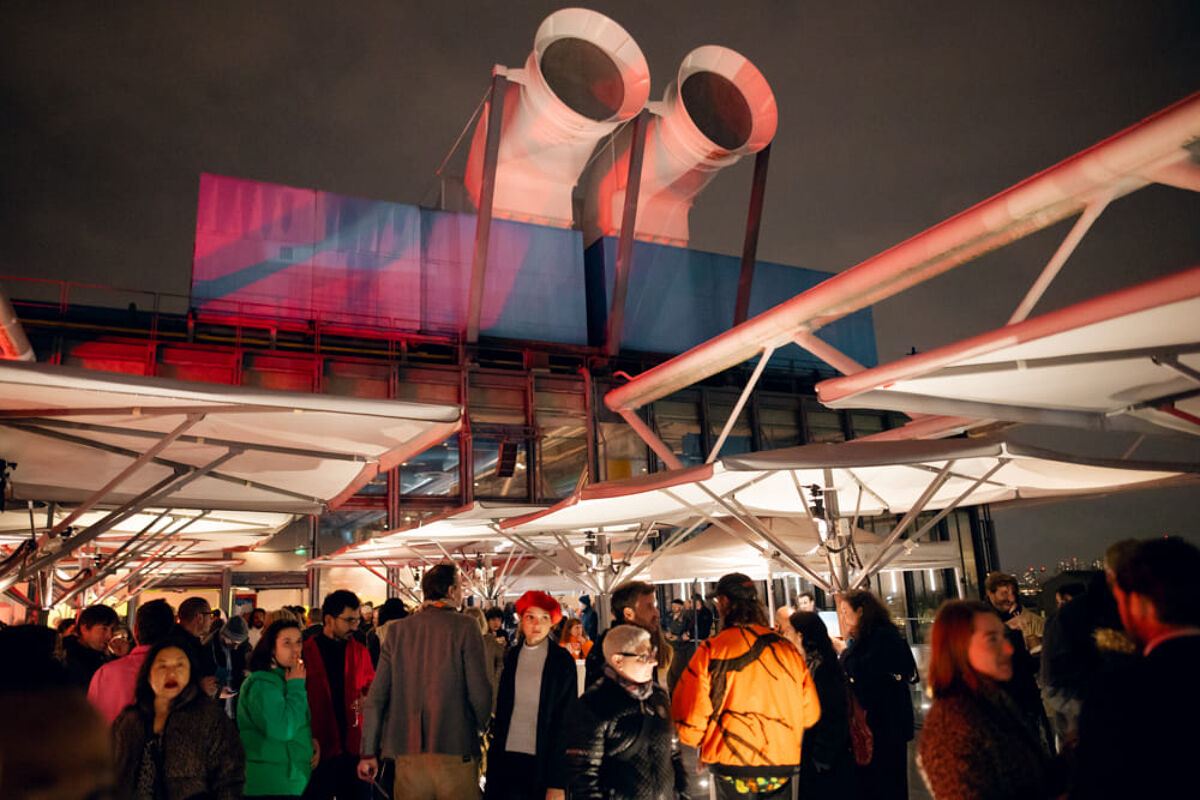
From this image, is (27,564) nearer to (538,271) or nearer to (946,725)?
(946,725)

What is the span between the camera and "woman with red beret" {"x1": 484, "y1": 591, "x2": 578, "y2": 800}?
476 cm

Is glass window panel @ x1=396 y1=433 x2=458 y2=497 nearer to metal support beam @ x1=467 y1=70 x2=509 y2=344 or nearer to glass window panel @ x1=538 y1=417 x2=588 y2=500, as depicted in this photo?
glass window panel @ x1=538 y1=417 x2=588 y2=500

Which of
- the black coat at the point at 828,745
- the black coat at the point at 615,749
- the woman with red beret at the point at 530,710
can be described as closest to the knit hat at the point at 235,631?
the woman with red beret at the point at 530,710

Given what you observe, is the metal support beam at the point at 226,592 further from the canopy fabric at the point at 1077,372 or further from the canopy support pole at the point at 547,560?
the canopy fabric at the point at 1077,372

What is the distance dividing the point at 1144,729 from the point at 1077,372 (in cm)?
363

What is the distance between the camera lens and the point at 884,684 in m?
5.00

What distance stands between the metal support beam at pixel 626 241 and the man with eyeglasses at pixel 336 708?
1895 centimetres

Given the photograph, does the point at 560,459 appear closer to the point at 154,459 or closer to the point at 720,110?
the point at 720,110

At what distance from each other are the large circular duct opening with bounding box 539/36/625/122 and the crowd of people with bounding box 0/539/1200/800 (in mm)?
21080

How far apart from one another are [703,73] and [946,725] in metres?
26.8

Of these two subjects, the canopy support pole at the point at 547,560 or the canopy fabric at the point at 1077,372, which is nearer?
the canopy fabric at the point at 1077,372

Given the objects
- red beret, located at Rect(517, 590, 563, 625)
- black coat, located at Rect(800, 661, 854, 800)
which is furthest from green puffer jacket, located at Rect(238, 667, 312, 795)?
black coat, located at Rect(800, 661, 854, 800)

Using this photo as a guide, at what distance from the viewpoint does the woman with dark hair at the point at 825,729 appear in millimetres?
4715

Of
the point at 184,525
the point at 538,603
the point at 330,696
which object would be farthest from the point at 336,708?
the point at 184,525
